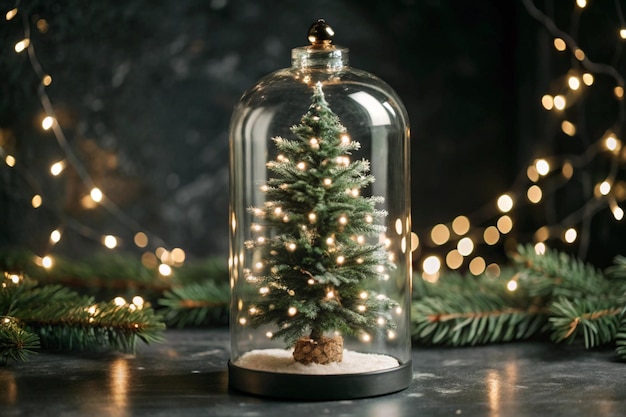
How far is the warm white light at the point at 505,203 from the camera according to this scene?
2.09 m

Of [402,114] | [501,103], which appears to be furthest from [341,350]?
[501,103]

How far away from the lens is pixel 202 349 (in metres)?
1.55

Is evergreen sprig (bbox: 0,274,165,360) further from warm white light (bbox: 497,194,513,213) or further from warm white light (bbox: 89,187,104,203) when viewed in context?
warm white light (bbox: 497,194,513,213)

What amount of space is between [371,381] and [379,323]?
0.09m

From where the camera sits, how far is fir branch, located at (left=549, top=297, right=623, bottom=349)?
145 centimetres

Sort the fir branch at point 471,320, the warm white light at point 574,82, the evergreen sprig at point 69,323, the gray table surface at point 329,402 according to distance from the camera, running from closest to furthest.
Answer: the gray table surface at point 329,402 < the evergreen sprig at point 69,323 < the fir branch at point 471,320 < the warm white light at point 574,82

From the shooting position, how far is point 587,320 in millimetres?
1465

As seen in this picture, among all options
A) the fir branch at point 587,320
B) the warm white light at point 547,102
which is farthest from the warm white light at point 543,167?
the fir branch at point 587,320

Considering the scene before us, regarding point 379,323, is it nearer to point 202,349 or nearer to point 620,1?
point 202,349

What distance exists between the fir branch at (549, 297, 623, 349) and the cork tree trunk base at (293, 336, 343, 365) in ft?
1.34

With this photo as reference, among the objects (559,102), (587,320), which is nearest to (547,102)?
(559,102)

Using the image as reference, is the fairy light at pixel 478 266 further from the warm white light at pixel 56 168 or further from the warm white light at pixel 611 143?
the warm white light at pixel 56 168

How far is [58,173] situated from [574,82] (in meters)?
1.06

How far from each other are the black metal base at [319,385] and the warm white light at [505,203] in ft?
3.16
